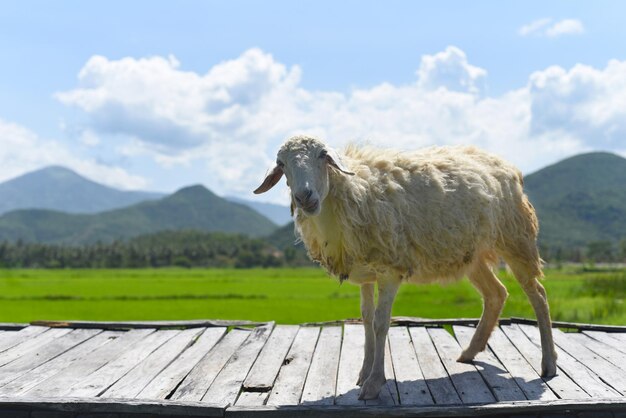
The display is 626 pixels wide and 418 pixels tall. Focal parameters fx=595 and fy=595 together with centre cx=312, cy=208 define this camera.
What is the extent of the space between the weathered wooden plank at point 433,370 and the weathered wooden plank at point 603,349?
2.15 metres

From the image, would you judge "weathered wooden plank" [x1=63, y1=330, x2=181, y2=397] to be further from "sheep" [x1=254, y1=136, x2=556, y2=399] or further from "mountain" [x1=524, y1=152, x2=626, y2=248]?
"mountain" [x1=524, y1=152, x2=626, y2=248]

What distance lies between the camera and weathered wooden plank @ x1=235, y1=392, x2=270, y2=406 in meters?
5.70

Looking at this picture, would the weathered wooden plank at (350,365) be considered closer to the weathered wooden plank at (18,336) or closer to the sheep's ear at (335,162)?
the sheep's ear at (335,162)

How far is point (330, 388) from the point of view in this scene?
6223 mm

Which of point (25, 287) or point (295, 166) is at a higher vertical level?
point (295, 166)

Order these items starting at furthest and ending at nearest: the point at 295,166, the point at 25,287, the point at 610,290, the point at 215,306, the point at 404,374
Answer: the point at 25,287 < the point at 215,306 < the point at 610,290 < the point at 404,374 < the point at 295,166

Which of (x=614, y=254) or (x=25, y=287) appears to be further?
(x=614, y=254)

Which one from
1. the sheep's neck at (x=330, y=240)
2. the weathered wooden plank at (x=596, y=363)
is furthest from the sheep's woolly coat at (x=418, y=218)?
the weathered wooden plank at (x=596, y=363)

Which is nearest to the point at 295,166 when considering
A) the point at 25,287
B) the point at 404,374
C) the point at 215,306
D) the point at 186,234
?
the point at 404,374

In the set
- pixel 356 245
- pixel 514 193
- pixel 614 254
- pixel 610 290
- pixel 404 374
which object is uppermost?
pixel 514 193

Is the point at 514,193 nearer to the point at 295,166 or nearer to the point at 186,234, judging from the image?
the point at 295,166

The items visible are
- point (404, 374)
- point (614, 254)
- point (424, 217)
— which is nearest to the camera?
point (424, 217)

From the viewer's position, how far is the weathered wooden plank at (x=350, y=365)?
588cm

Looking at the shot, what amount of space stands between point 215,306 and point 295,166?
21668mm
